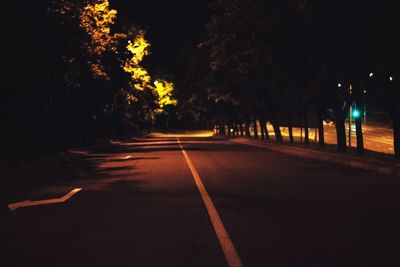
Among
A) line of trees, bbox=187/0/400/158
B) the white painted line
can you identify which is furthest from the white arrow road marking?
line of trees, bbox=187/0/400/158

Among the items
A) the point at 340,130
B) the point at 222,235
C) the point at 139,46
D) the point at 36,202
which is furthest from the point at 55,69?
the point at 139,46

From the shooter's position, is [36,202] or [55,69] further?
[55,69]

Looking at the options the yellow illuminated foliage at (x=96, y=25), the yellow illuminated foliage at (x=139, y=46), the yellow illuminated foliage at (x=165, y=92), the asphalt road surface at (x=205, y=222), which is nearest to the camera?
the asphalt road surface at (x=205, y=222)

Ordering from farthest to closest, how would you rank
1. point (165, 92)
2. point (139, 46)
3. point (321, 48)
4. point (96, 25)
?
point (165, 92) → point (139, 46) → point (96, 25) → point (321, 48)

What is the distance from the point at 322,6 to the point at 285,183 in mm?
11570

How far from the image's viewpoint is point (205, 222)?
1009 cm

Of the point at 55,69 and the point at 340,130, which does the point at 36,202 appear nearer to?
the point at 55,69

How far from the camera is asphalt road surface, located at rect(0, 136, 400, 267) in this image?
7.44 meters

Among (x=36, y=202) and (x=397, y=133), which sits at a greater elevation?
(x=397, y=133)

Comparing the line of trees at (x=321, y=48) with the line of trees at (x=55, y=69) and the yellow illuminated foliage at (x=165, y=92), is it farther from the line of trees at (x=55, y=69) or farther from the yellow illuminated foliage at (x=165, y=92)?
the yellow illuminated foliage at (x=165, y=92)

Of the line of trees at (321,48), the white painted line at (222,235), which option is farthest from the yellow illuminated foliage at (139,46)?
the white painted line at (222,235)

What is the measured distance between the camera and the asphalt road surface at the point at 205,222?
744 cm

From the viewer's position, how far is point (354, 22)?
25.3m

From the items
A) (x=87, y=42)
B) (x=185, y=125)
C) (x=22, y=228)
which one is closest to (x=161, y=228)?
(x=22, y=228)
